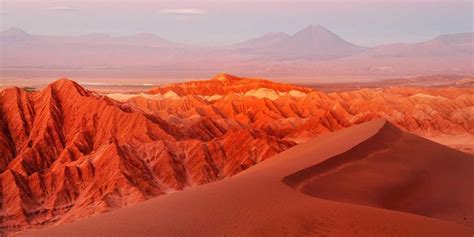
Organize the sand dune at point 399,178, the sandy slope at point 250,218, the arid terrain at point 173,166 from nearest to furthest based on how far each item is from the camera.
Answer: the sandy slope at point 250,218, the arid terrain at point 173,166, the sand dune at point 399,178

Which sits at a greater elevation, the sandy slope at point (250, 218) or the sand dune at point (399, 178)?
the sandy slope at point (250, 218)

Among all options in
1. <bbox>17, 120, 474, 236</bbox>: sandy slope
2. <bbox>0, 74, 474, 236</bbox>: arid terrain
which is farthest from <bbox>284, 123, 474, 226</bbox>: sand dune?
<bbox>17, 120, 474, 236</bbox>: sandy slope

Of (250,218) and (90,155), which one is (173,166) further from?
(250,218)

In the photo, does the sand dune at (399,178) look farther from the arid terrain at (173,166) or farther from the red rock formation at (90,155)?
the red rock formation at (90,155)

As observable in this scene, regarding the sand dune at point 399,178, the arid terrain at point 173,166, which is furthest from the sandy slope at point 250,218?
the sand dune at point 399,178

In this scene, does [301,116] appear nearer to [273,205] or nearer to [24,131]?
[24,131]

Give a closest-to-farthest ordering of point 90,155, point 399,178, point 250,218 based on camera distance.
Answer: point 250,218
point 399,178
point 90,155

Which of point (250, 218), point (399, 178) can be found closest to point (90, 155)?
point (399, 178)

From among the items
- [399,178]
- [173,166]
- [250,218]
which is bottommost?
[173,166]
